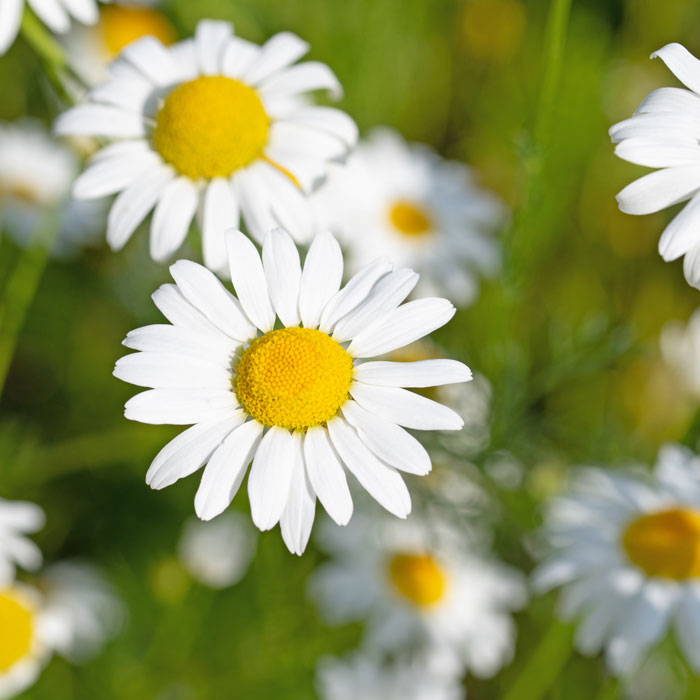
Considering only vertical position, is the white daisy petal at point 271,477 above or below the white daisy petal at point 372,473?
below

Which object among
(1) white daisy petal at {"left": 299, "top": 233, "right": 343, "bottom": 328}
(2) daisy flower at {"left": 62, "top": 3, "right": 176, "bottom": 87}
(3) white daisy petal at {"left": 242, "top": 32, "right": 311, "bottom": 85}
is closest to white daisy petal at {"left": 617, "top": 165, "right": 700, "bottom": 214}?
(1) white daisy petal at {"left": 299, "top": 233, "right": 343, "bottom": 328}

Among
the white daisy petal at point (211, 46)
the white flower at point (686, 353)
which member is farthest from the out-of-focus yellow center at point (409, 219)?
the white daisy petal at point (211, 46)

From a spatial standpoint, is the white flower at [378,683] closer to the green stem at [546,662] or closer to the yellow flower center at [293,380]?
the green stem at [546,662]

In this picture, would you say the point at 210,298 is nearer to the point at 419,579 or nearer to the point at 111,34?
the point at 419,579

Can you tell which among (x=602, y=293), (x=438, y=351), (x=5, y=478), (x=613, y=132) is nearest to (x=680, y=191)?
(x=613, y=132)

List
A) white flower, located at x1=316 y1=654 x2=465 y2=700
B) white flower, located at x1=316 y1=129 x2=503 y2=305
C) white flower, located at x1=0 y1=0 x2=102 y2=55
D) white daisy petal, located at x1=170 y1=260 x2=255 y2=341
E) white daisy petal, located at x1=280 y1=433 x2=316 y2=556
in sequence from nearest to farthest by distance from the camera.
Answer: white daisy petal, located at x1=280 y1=433 x2=316 y2=556 < white daisy petal, located at x1=170 y1=260 x2=255 y2=341 < white flower, located at x1=0 y1=0 x2=102 y2=55 < white flower, located at x1=316 y1=654 x2=465 y2=700 < white flower, located at x1=316 y1=129 x2=503 y2=305

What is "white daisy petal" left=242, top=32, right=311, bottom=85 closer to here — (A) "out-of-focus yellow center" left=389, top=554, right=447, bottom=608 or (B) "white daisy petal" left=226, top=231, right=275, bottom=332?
(B) "white daisy petal" left=226, top=231, right=275, bottom=332

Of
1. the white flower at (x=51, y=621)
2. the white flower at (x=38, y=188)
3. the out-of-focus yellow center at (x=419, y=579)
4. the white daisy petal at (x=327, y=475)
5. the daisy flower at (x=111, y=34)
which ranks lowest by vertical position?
the white flower at (x=51, y=621)

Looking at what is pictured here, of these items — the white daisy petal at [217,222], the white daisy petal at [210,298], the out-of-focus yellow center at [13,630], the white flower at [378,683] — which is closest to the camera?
the white daisy petal at [210,298]
